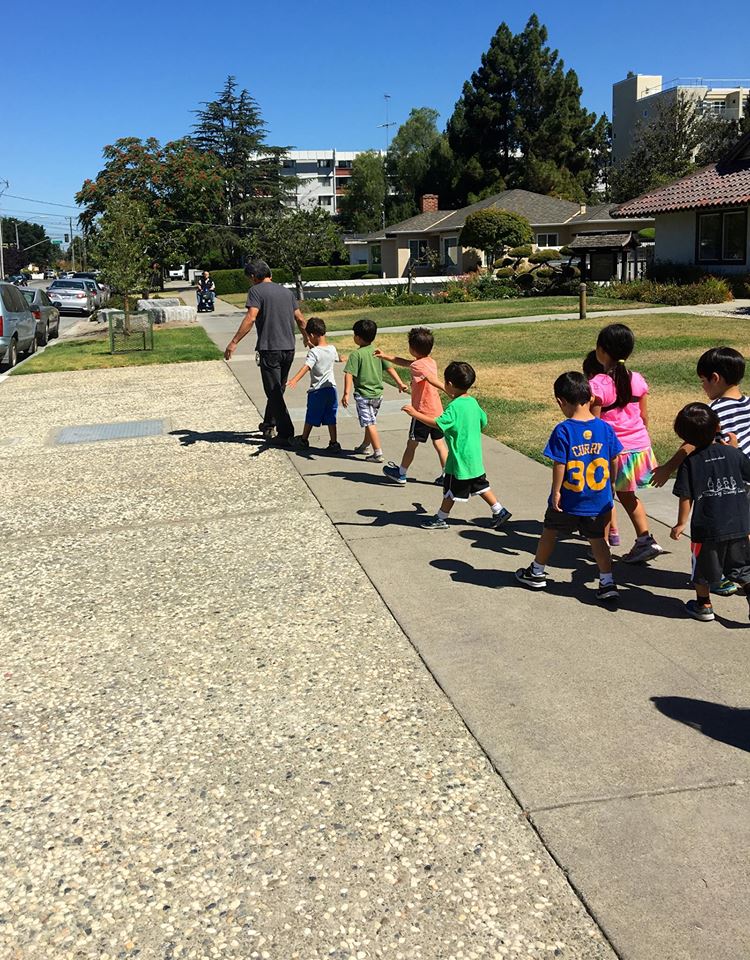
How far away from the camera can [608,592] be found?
4945 mm

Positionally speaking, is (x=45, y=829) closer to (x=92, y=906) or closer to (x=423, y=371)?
(x=92, y=906)

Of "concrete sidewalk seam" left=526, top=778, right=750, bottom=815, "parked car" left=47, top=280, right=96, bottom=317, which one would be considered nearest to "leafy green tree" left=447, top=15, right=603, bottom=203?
"parked car" left=47, top=280, right=96, bottom=317

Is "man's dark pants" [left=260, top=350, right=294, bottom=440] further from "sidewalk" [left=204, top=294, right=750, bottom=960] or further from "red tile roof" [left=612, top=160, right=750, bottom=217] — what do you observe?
"red tile roof" [left=612, top=160, right=750, bottom=217]

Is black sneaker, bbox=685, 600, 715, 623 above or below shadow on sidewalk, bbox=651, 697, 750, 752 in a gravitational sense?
above

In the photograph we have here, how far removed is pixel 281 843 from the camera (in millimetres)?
3053

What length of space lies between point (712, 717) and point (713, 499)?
1178 mm

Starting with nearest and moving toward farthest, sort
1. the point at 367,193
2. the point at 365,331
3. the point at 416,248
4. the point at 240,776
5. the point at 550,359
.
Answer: the point at 240,776 < the point at 365,331 < the point at 550,359 < the point at 416,248 < the point at 367,193

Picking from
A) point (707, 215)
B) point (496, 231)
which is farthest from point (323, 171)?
point (707, 215)

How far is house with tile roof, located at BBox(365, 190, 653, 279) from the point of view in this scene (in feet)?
163

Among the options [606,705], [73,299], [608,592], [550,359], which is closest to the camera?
[606,705]

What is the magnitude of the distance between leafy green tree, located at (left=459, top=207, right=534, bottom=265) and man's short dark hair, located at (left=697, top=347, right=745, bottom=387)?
40.5m

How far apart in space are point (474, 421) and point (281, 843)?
349 cm

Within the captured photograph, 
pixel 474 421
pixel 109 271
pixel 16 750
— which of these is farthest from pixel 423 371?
pixel 109 271

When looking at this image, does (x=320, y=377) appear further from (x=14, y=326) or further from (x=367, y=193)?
(x=367, y=193)
